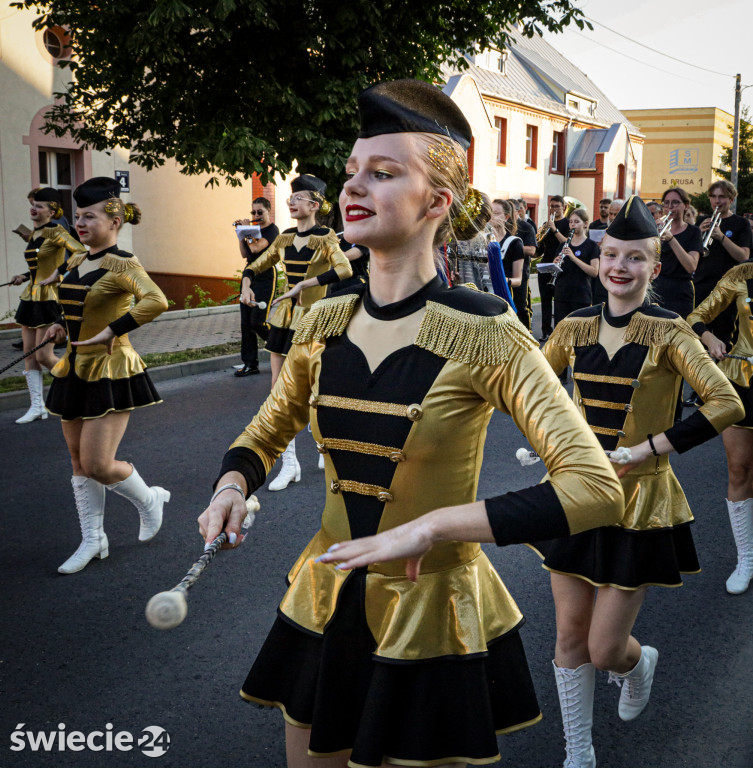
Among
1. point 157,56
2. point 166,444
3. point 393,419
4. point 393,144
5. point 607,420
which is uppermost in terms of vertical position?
point 157,56

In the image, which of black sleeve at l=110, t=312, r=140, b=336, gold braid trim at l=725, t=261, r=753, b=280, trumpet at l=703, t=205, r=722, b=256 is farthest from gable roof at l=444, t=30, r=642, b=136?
black sleeve at l=110, t=312, r=140, b=336

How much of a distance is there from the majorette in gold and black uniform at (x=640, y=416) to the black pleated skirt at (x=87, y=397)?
9.14 feet

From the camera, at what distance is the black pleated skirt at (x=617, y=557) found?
3250 mm

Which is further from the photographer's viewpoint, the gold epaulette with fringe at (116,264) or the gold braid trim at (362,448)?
the gold epaulette with fringe at (116,264)

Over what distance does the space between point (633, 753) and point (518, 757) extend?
490 mm

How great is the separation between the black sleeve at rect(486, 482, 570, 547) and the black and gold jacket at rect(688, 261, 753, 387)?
4.03 metres

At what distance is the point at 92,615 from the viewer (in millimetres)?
4637

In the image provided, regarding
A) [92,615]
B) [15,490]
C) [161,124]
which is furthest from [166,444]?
[161,124]

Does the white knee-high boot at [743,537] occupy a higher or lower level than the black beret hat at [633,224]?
lower

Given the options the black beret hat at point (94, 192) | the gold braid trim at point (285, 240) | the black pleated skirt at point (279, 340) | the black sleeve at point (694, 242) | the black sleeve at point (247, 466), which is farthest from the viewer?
the black sleeve at point (694, 242)

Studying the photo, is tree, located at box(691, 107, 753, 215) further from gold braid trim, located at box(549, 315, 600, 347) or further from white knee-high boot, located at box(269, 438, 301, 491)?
gold braid trim, located at box(549, 315, 600, 347)

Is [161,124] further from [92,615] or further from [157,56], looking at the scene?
[92,615]

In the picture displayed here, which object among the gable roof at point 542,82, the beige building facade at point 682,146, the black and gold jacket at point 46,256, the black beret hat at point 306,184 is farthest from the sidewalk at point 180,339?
the beige building facade at point 682,146

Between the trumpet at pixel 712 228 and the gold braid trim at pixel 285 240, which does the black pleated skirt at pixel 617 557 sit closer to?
the gold braid trim at pixel 285 240
